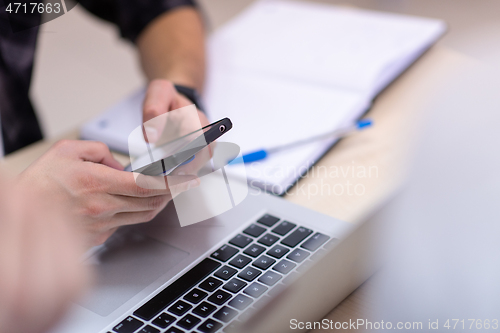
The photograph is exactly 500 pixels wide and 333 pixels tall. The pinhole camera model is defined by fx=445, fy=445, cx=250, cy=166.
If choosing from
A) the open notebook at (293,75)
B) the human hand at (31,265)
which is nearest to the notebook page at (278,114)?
the open notebook at (293,75)

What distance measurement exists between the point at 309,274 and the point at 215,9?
6.49ft

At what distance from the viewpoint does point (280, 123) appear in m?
0.61

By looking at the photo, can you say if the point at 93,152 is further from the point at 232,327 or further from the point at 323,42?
the point at 323,42

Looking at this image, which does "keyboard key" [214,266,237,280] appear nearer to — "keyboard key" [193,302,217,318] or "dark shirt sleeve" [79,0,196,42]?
"keyboard key" [193,302,217,318]

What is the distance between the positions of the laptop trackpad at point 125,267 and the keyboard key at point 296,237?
0.32ft

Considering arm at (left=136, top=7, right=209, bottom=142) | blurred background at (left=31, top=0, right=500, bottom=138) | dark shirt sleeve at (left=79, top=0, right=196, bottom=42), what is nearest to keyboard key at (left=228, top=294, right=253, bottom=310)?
arm at (left=136, top=7, right=209, bottom=142)

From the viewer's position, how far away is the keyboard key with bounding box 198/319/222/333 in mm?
331

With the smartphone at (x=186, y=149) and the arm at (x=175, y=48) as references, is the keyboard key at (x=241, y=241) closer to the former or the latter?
the smartphone at (x=186, y=149)

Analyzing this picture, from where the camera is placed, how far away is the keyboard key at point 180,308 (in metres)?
0.35

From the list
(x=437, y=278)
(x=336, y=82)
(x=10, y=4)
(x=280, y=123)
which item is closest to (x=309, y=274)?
(x=437, y=278)

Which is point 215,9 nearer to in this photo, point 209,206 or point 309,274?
point 209,206

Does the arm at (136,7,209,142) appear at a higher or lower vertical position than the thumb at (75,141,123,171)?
higher

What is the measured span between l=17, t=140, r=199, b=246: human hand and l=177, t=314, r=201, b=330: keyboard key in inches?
4.2

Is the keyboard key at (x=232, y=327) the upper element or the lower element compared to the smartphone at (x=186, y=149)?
lower
